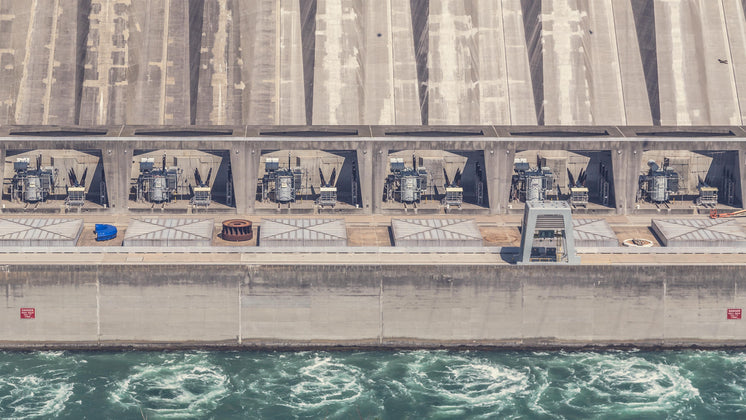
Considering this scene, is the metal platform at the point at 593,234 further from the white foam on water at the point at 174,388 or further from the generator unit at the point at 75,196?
the generator unit at the point at 75,196

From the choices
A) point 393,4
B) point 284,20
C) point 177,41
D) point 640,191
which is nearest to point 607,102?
point 640,191

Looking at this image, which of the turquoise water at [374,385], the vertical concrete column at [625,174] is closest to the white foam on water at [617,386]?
the turquoise water at [374,385]

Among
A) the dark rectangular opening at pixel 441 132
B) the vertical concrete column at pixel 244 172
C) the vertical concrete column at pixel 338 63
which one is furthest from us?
the vertical concrete column at pixel 338 63

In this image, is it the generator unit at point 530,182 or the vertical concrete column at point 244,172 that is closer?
the vertical concrete column at point 244,172

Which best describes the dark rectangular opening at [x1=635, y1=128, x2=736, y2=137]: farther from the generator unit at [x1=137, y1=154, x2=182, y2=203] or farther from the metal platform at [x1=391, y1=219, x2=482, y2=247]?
the generator unit at [x1=137, y1=154, x2=182, y2=203]

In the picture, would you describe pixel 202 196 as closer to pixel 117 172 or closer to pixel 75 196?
pixel 117 172

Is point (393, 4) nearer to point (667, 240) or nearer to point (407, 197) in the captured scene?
point (407, 197)

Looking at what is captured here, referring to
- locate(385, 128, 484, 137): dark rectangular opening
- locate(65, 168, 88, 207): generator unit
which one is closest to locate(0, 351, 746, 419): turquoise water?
locate(65, 168, 88, 207): generator unit
